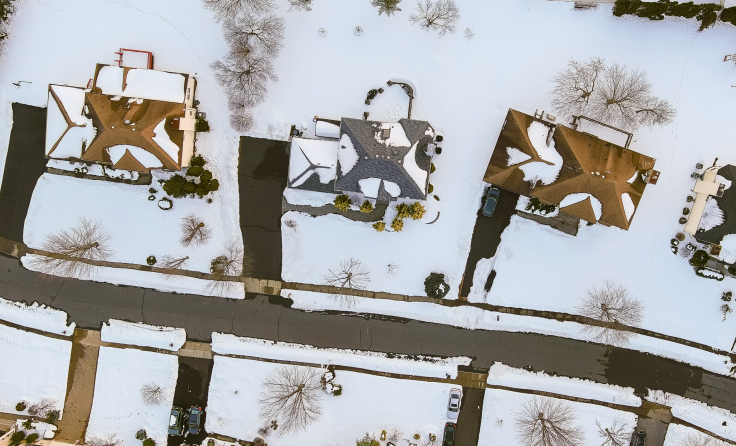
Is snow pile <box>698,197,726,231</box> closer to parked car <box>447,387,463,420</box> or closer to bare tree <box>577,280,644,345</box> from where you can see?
bare tree <box>577,280,644,345</box>

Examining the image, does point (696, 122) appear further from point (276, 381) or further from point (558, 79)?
point (276, 381)

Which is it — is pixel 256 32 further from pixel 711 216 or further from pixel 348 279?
pixel 711 216

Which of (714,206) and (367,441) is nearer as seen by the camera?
(714,206)

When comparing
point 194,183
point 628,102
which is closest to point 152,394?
point 194,183

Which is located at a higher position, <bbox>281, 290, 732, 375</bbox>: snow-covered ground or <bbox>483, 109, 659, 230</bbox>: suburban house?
<bbox>483, 109, 659, 230</bbox>: suburban house

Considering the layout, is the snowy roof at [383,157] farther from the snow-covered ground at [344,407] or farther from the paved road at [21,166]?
the paved road at [21,166]

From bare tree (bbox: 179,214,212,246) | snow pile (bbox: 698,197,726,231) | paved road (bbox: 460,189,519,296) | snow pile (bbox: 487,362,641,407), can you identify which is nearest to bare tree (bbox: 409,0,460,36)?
paved road (bbox: 460,189,519,296)

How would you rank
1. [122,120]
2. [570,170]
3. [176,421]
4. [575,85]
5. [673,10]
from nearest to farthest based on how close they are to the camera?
[122,120]
[570,170]
[673,10]
[575,85]
[176,421]
